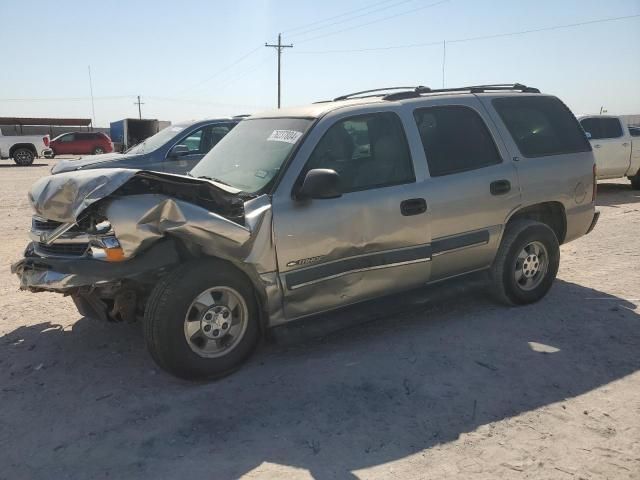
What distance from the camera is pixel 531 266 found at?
4941 millimetres

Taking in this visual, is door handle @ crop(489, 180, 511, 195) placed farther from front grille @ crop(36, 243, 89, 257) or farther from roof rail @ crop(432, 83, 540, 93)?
front grille @ crop(36, 243, 89, 257)

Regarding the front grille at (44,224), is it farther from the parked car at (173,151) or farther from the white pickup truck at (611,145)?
the white pickup truck at (611,145)

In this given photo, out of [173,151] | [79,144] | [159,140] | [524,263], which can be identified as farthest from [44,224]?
[79,144]

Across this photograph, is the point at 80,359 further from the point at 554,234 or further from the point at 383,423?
the point at 554,234

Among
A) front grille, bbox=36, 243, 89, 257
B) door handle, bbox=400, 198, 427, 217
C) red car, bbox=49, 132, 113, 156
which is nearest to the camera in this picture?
front grille, bbox=36, 243, 89, 257

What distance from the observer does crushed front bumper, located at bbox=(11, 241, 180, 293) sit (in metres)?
3.33

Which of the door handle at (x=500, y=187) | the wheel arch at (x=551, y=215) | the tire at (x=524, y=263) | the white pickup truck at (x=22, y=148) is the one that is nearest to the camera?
the door handle at (x=500, y=187)

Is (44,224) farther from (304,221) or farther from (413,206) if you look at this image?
(413,206)

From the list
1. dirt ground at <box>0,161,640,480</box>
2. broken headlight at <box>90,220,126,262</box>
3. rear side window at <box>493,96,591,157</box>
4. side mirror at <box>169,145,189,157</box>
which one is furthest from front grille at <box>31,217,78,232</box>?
side mirror at <box>169,145,189,157</box>

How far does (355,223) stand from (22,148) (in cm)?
2723

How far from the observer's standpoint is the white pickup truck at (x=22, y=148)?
2594 centimetres

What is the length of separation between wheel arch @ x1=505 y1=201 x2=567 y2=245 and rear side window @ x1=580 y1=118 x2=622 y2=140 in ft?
Answer: 27.8

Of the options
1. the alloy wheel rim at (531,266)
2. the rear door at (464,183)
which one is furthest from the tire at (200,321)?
the alloy wheel rim at (531,266)

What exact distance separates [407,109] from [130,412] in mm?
2987
